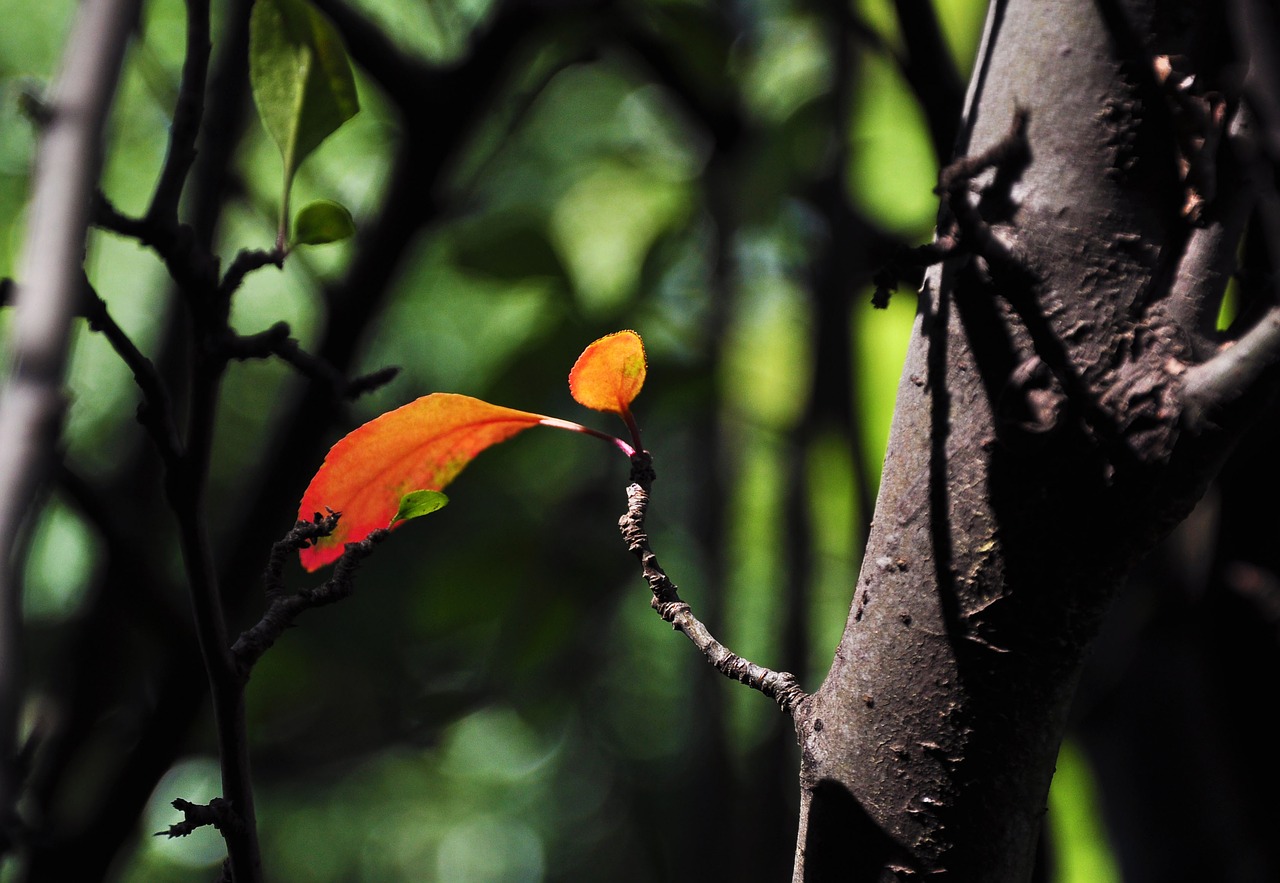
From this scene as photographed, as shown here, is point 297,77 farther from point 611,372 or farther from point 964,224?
point 964,224

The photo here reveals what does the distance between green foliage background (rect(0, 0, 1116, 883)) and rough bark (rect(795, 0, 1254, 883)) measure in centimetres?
45

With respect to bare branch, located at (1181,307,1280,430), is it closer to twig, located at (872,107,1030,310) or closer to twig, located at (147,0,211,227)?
twig, located at (872,107,1030,310)

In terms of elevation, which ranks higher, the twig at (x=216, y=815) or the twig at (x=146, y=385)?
the twig at (x=146, y=385)

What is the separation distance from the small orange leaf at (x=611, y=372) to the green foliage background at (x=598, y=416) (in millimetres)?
358

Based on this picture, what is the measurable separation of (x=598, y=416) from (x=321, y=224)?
221cm

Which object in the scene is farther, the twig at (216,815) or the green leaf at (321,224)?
the green leaf at (321,224)

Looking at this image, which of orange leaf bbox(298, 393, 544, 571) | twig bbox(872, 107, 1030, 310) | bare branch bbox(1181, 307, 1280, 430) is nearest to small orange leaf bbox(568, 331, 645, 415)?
orange leaf bbox(298, 393, 544, 571)

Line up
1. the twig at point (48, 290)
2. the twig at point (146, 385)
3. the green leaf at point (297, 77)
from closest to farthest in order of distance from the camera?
the twig at point (48, 290) → the twig at point (146, 385) → the green leaf at point (297, 77)

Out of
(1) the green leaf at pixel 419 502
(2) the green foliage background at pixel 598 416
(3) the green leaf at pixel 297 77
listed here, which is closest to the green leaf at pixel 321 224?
(3) the green leaf at pixel 297 77

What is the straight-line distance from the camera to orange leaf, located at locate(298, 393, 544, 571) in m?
0.45

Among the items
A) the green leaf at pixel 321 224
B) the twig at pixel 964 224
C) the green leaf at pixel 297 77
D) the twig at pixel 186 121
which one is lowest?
the twig at pixel 964 224

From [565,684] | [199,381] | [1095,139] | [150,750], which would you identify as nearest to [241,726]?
[199,381]

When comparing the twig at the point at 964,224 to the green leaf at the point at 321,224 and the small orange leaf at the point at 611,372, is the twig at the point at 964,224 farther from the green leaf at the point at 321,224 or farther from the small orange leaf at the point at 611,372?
the green leaf at the point at 321,224

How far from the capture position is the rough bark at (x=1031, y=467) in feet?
1.29
